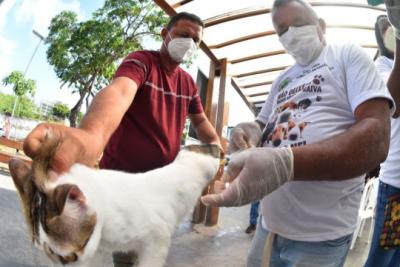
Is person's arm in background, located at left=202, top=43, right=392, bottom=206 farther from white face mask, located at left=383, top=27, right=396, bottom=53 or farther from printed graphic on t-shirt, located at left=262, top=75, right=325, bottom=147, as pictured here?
white face mask, located at left=383, top=27, right=396, bottom=53

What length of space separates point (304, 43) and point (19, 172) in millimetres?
1021

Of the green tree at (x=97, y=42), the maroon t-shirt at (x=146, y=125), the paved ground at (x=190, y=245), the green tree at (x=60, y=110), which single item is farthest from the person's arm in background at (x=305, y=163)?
the green tree at (x=60, y=110)

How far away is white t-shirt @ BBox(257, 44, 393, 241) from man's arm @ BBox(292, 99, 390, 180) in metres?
0.19

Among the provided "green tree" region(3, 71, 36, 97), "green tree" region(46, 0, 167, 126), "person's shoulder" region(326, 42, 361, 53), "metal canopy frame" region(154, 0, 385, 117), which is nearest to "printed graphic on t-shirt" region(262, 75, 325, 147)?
"person's shoulder" region(326, 42, 361, 53)

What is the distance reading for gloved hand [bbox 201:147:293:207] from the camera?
635mm

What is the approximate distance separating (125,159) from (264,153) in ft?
2.08

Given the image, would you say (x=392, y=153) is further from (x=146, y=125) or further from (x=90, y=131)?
(x=90, y=131)

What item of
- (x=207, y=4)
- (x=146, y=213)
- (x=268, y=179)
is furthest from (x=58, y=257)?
(x=207, y=4)

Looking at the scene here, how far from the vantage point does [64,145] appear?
530mm

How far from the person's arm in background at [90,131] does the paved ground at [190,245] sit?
1.40 meters

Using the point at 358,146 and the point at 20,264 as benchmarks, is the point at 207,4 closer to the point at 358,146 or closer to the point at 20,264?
the point at 20,264

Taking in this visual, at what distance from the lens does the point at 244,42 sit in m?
4.41

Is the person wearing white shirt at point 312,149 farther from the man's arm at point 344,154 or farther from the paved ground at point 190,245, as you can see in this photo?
the paved ground at point 190,245

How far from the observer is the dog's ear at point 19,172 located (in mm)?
514
